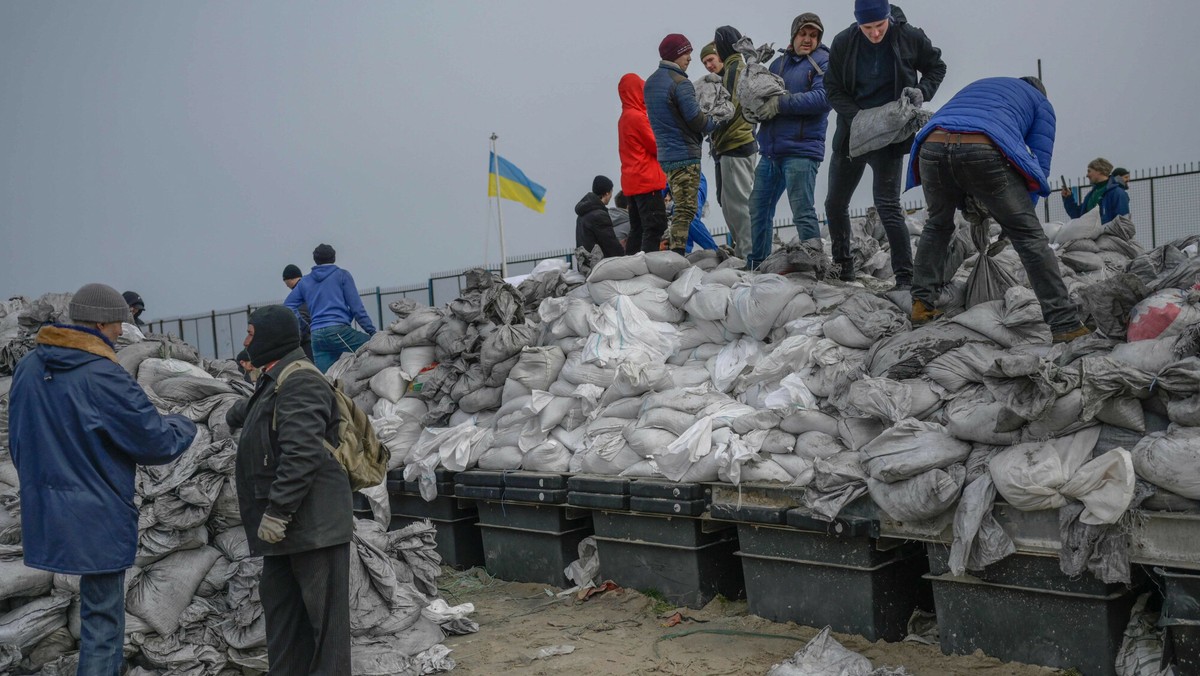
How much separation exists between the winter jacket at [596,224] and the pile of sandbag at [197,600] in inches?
147

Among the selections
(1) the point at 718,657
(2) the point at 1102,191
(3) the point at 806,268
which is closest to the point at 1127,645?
(1) the point at 718,657

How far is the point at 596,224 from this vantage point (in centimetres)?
848

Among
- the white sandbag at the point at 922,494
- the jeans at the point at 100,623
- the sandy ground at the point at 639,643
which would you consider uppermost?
the white sandbag at the point at 922,494

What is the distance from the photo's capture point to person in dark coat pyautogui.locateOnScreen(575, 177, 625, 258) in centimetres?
847

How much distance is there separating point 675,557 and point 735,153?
3405 mm

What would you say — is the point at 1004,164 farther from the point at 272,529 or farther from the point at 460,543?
the point at 460,543

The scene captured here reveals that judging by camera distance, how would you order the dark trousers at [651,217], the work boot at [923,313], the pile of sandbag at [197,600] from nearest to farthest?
1. the pile of sandbag at [197,600]
2. the work boot at [923,313]
3. the dark trousers at [651,217]

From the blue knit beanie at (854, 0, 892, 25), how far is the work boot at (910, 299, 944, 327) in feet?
5.31

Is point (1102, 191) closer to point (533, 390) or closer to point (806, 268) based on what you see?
point (806, 268)

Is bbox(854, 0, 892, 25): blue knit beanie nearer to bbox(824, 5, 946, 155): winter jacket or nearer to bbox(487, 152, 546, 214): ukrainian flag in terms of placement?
bbox(824, 5, 946, 155): winter jacket

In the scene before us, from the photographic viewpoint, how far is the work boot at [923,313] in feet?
17.5

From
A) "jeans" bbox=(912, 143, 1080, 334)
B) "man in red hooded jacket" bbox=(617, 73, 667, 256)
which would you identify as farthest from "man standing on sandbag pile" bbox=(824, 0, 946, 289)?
"man in red hooded jacket" bbox=(617, 73, 667, 256)

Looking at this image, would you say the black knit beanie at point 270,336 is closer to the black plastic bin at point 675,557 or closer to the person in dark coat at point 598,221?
the black plastic bin at point 675,557

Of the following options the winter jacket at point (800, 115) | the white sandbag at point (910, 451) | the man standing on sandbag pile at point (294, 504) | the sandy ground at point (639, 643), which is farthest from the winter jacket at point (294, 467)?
the winter jacket at point (800, 115)
